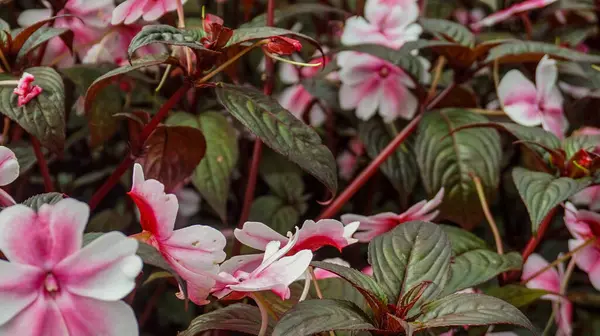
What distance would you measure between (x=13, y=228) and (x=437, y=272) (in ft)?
1.11

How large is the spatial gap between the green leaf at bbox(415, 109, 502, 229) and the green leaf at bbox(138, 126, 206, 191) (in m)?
0.29

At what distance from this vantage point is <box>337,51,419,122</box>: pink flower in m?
0.99

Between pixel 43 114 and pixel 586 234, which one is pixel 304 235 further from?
pixel 586 234

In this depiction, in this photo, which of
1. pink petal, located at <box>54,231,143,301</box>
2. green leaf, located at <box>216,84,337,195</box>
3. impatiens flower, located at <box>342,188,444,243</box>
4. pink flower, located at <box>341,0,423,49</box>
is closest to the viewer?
pink petal, located at <box>54,231,143,301</box>

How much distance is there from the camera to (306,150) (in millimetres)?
683

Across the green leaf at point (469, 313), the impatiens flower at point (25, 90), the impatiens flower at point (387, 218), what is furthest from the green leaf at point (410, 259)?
the impatiens flower at point (25, 90)

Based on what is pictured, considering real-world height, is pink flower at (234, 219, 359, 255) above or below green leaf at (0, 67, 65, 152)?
below

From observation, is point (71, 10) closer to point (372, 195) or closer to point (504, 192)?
point (372, 195)

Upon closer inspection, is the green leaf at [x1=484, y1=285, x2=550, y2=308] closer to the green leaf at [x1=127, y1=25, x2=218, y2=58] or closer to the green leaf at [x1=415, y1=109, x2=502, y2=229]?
the green leaf at [x1=415, y1=109, x2=502, y2=229]

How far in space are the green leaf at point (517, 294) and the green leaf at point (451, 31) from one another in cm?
33

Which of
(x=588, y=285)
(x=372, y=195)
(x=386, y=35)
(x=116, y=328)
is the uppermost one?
(x=116, y=328)

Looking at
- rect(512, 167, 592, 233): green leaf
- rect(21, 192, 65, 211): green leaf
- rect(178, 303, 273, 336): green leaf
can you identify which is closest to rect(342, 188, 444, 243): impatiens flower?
rect(512, 167, 592, 233): green leaf

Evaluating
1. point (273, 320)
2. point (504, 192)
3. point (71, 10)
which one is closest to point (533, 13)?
point (504, 192)

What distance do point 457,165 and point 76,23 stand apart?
0.55 m
